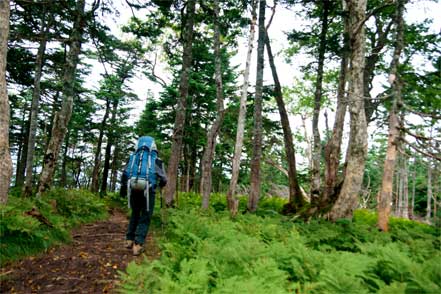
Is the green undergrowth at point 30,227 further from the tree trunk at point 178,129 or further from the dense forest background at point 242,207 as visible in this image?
the tree trunk at point 178,129

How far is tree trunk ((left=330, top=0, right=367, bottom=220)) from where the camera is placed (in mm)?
8703

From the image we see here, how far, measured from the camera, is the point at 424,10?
8.63 meters

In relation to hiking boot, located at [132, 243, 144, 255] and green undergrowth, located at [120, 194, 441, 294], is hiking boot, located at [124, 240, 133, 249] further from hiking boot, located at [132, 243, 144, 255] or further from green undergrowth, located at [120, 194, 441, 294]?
green undergrowth, located at [120, 194, 441, 294]

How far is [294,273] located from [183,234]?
2.44m

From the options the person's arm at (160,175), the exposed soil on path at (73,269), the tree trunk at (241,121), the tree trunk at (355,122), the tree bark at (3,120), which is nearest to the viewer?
the exposed soil on path at (73,269)

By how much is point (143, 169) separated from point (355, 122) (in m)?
5.79

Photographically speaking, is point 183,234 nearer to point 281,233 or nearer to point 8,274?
point 281,233

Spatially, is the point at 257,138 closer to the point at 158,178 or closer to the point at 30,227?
the point at 158,178

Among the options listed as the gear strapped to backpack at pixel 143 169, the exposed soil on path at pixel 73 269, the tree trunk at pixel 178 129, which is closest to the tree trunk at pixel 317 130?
the tree trunk at pixel 178 129

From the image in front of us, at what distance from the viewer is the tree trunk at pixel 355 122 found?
343 inches

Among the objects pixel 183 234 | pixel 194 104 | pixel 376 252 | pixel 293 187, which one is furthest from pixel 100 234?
pixel 194 104

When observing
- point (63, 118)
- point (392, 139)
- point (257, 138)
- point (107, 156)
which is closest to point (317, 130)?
point (257, 138)

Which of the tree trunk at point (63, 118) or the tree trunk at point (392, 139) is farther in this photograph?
the tree trunk at point (63, 118)

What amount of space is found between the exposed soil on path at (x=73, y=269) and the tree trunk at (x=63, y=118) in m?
4.18
